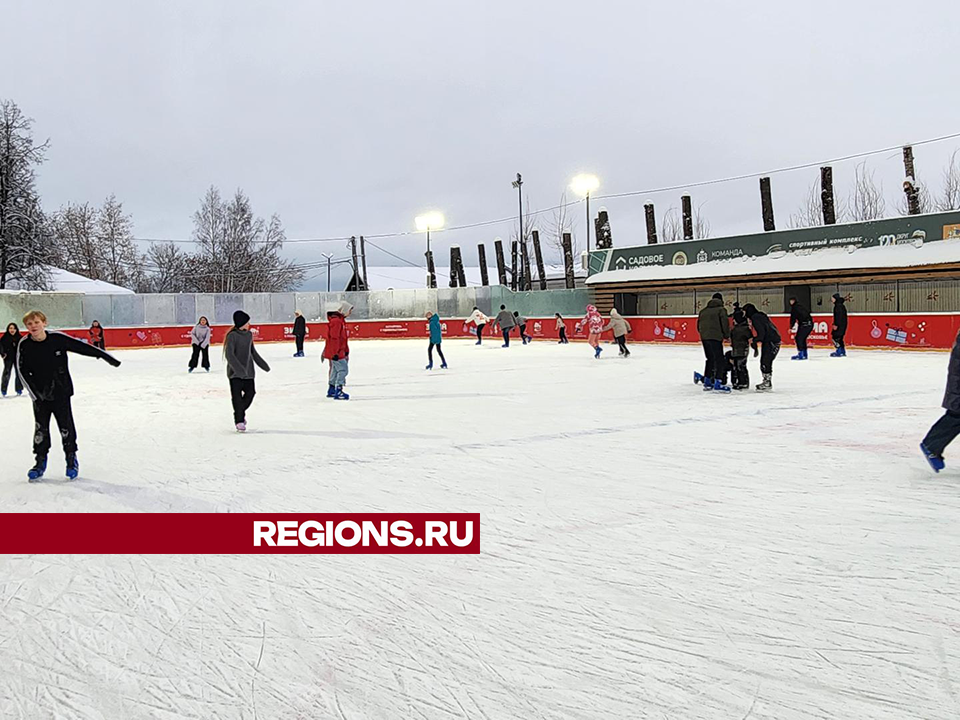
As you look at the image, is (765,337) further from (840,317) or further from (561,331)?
(561,331)

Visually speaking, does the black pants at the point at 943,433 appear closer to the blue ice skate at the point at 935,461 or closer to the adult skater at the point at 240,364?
the blue ice skate at the point at 935,461

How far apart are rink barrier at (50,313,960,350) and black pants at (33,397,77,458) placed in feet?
59.6

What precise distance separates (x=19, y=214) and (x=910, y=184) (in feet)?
117

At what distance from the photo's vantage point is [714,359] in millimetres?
11664

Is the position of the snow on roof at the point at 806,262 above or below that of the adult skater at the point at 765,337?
above

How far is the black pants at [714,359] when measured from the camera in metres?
11.6

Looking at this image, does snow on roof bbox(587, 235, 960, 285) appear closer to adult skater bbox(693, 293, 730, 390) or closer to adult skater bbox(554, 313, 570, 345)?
adult skater bbox(554, 313, 570, 345)

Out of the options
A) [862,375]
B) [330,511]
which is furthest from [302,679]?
[862,375]

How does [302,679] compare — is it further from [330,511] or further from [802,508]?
[802,508]

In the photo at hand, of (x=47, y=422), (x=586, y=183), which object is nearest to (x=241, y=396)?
(x=47, y=422)

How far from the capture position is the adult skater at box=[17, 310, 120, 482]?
6047mm

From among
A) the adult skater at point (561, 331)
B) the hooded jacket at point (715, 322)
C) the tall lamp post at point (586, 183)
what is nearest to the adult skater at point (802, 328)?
the hooded jacket at point (715, 322)

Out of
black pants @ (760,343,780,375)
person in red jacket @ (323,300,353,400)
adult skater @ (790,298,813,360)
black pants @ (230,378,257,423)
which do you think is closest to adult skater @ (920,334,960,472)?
black pants @ (760,343,780,375)

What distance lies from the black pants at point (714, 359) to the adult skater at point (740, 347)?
188mm
